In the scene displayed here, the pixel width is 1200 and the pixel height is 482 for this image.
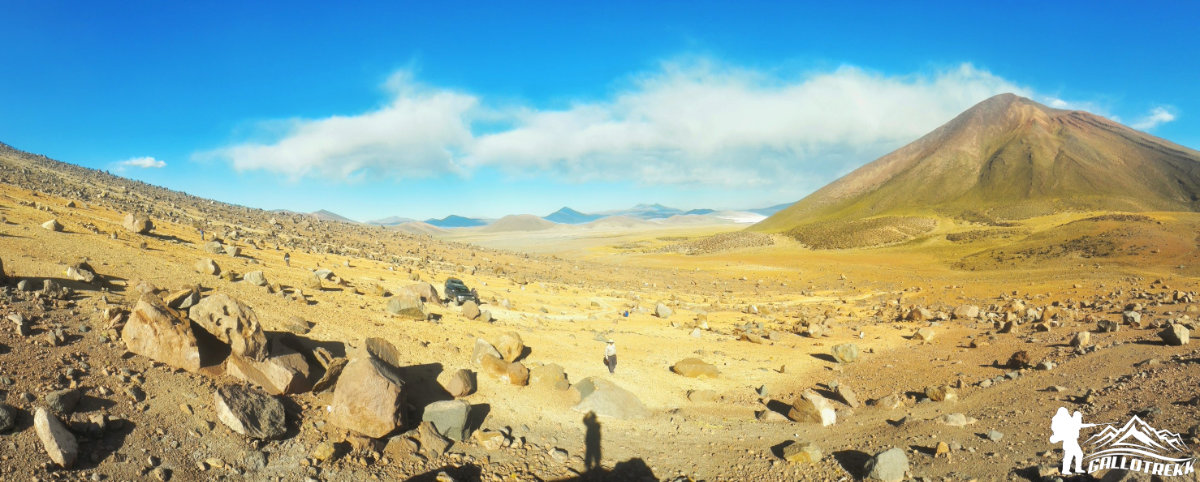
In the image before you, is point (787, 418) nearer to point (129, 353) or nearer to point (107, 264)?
point (129, 353)

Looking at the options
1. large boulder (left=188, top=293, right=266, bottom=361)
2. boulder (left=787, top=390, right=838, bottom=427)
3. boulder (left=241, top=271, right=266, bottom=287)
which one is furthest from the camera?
boulder (left=241, top=271, right=266, bottom=287)

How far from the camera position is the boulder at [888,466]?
724 centimetres

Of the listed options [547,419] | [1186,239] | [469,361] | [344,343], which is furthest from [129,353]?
[1186,239]

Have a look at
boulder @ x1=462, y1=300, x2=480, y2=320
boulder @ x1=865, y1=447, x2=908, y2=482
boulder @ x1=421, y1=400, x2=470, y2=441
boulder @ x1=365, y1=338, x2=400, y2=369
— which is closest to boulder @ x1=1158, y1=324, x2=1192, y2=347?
boulder @ x1=865, y1=447, x2=908, y2=482

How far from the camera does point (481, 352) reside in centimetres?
1205

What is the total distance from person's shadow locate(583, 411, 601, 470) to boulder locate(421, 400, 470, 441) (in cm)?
226

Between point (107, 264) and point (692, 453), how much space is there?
1479 centimetres

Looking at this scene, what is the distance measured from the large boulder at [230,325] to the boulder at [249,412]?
954 mm

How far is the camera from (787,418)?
10.7 m

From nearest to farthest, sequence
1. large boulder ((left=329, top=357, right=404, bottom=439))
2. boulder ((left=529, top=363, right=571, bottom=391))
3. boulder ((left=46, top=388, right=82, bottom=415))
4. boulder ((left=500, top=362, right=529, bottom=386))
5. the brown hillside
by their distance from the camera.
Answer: boulder ((left=46, top=388, right=82, bottom=415))
large boulder ((left=329, top=357, right=404, bottom=439))
boulder ((left=500, top=362, right=529, bottom=386))
boulder ((left=529, top=363, right=571, bottom=391))
the brown hillside

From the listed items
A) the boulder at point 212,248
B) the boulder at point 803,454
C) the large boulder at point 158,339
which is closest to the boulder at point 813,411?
the boulder at point 803,454

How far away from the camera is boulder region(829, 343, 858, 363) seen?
15.3m

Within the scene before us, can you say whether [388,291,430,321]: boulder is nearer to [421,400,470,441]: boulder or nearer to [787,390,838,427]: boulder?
[421,400,470,441]: boulder

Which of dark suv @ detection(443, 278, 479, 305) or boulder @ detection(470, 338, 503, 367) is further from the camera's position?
dark suv @ detection(443, 278, 479, 305)
